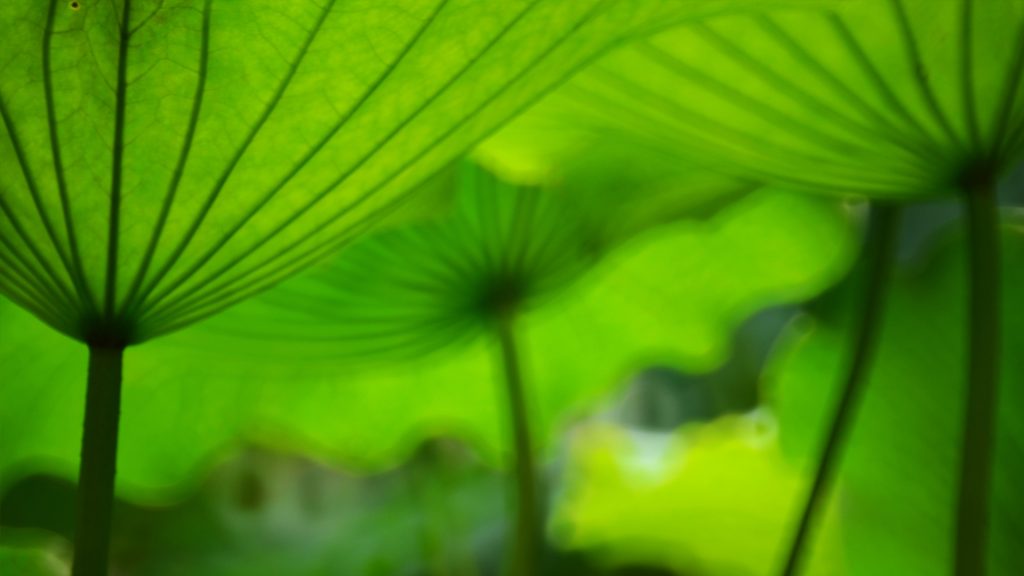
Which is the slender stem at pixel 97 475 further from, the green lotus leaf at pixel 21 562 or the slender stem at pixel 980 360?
the slender stem at pixel 980 360

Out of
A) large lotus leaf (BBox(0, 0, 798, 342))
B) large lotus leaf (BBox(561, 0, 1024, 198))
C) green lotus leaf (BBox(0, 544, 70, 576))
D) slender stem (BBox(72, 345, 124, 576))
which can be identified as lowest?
green lotus leaf (BBox(0, 544, 70, 576))

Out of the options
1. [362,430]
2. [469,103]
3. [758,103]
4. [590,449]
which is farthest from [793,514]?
[469,103]

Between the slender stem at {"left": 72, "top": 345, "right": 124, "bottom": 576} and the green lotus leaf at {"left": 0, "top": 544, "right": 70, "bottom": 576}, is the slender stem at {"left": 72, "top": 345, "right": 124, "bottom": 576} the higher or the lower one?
the higher one

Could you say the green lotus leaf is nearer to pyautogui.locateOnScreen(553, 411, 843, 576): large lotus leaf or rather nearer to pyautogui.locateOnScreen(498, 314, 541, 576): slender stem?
pyautogui.locateOnScreen(498, 314, 541, 576): slender stem

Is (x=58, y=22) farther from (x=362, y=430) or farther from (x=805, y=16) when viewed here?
(x=362, y=430)

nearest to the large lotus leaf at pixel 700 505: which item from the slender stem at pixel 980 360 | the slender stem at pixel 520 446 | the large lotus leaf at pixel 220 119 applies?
the slender stem at pixel 520 446

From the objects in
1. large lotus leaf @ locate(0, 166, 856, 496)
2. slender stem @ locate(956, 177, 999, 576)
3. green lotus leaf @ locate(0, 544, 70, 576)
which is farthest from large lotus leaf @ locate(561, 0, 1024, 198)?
green lotus leaf @ locate(0, 544, 70, 576)
